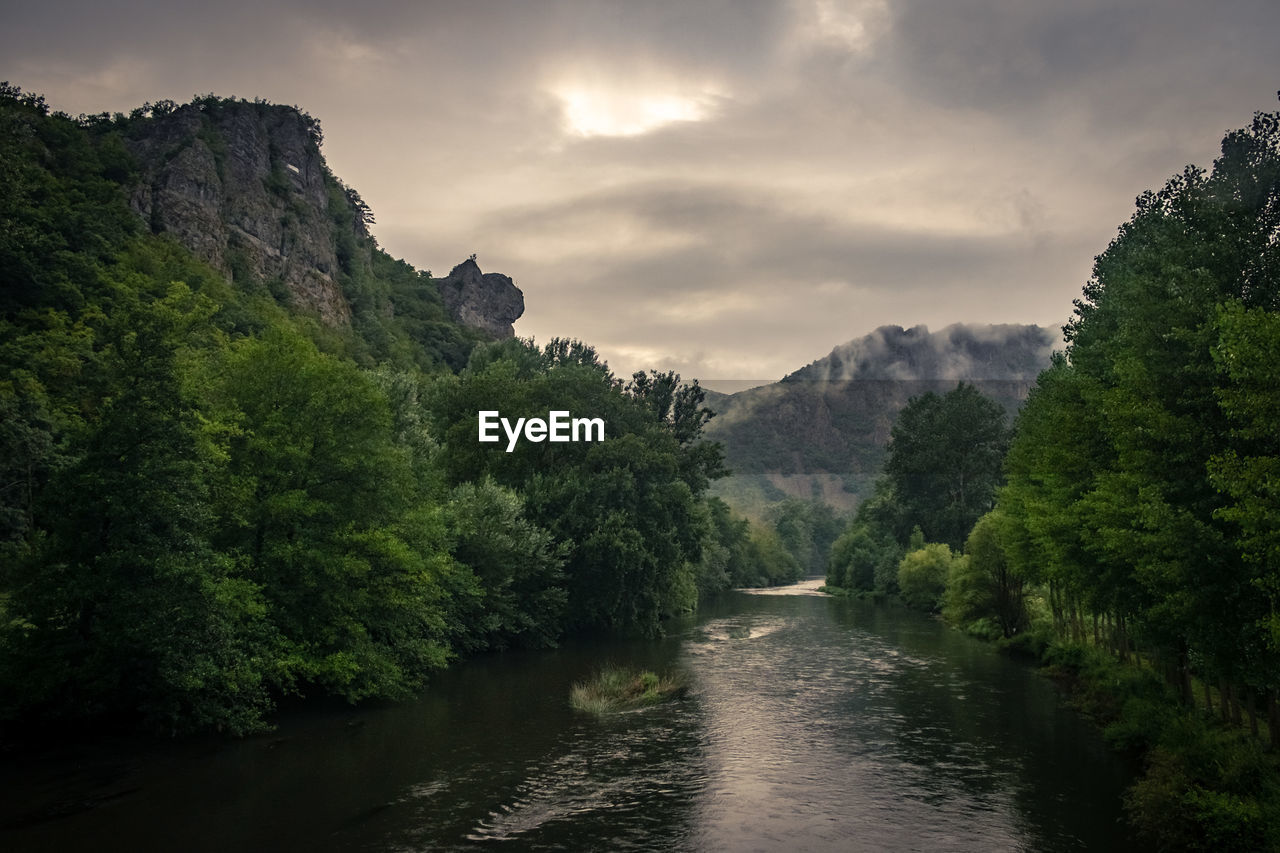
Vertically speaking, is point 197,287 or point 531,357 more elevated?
point 197,287

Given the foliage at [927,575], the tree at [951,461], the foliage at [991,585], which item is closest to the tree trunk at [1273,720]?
the foliage at [991,585]

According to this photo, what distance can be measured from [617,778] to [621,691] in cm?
1447

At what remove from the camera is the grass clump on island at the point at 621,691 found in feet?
134

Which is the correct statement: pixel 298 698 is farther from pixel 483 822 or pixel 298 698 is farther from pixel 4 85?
pixel 4 85

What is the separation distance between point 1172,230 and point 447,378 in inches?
2576

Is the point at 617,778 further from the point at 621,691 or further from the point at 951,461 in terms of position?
the point at 951,461

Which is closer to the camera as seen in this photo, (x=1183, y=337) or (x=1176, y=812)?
(x=1176, y=812)

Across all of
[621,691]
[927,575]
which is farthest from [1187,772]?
[927,575]

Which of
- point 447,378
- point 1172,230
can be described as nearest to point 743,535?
point 447,378

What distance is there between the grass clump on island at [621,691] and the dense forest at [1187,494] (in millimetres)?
19650

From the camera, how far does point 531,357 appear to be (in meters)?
105

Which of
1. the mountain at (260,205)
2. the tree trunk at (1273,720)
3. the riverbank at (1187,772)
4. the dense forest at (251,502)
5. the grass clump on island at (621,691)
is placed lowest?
the grass clump on island at (621,691)

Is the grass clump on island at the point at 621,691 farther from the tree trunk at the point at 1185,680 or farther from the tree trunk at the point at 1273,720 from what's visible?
the tree trunk at the point at 1273,720

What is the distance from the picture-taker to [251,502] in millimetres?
37750
